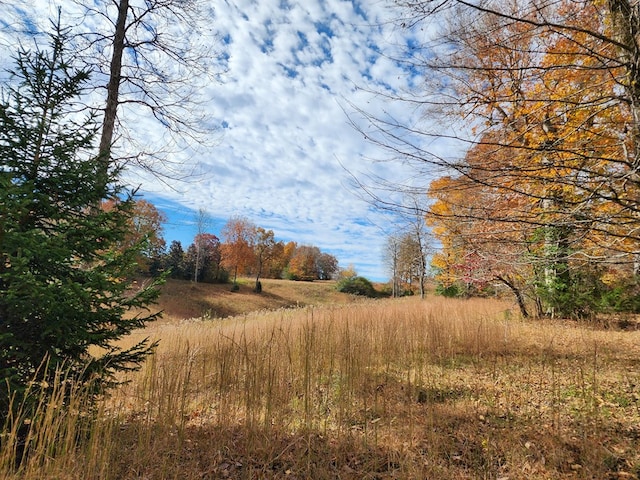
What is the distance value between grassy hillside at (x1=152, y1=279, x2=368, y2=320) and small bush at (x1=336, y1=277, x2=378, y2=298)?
1.24m

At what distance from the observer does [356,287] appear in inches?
1500

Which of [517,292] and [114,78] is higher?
[114,78]

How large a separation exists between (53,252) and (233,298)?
28248 mm

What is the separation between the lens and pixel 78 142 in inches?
126

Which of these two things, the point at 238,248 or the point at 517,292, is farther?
the point at 238,248

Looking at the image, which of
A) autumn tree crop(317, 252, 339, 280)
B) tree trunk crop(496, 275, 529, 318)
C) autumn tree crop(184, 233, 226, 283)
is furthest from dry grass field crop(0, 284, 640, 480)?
autumn tree crop(317, 252, 339, 280)

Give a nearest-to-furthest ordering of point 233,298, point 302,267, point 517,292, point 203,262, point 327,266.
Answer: point 517,292 → point 233,298 → point 203,262 → point 302,267 → point 327,266

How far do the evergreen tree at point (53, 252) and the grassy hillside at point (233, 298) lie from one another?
1725 cm

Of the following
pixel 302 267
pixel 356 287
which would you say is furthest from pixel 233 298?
pixel 302 267

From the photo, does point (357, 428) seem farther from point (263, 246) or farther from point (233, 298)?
point (263, 246)

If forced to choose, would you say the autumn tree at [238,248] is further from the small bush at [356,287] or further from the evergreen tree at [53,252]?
the evergreen tree at [53,252]

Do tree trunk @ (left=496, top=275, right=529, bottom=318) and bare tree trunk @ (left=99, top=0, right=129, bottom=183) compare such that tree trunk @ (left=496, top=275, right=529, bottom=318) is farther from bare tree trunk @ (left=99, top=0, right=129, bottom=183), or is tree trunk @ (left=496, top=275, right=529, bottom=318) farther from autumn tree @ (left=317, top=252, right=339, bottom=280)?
autumn tree @ (left=317, top=252, right=339, bottom=280)

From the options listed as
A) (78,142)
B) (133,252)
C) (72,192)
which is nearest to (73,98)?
(78,142)

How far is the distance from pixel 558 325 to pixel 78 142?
9.85 metres
